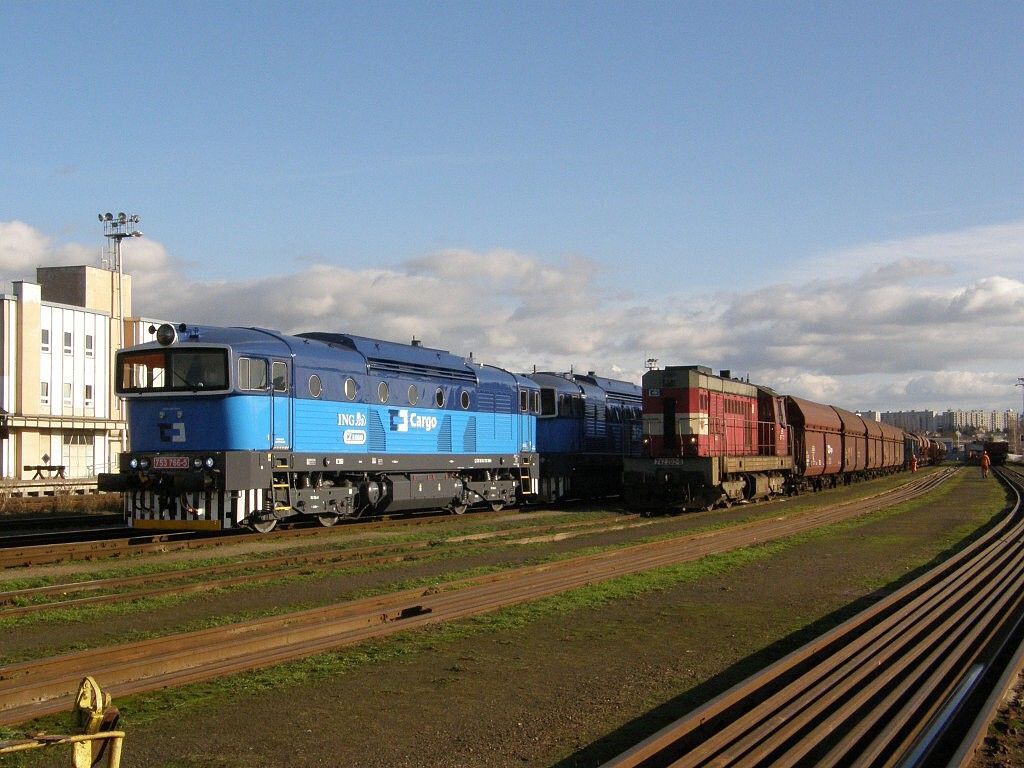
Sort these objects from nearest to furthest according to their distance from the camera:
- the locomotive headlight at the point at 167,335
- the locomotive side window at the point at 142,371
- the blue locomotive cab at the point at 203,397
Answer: the blue locomotive cab at the point at 203,397 < the locomotive headlight at the point at 167,335 < the locomotive side window at the point at 142,371

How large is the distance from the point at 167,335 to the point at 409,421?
7.12m

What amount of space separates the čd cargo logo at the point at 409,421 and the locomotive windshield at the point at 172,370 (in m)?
5.66

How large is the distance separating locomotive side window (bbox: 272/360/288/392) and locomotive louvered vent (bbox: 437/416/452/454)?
21.0ft

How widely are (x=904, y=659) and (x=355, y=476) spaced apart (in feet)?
54.8

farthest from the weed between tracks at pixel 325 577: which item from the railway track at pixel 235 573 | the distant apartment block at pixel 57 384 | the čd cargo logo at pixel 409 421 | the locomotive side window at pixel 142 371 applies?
the distant apartment block at pixel 57 384

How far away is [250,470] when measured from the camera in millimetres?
19688

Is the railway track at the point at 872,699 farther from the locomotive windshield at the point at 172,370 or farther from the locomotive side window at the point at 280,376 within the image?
the locomotive windshield at the point at 172,370

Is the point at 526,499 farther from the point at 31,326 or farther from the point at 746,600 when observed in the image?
the point at 31,326

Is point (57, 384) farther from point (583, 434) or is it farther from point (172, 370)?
point (172, 370)

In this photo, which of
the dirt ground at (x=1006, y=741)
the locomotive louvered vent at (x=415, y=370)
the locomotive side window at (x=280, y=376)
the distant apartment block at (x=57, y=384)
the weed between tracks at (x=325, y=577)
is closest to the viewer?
the dirt ground at (x=1006, y=741)

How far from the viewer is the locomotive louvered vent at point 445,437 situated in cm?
2658

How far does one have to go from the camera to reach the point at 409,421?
82.7 feet

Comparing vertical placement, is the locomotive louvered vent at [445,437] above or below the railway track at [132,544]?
above

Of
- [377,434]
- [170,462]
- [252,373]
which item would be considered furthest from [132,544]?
[377,434]
